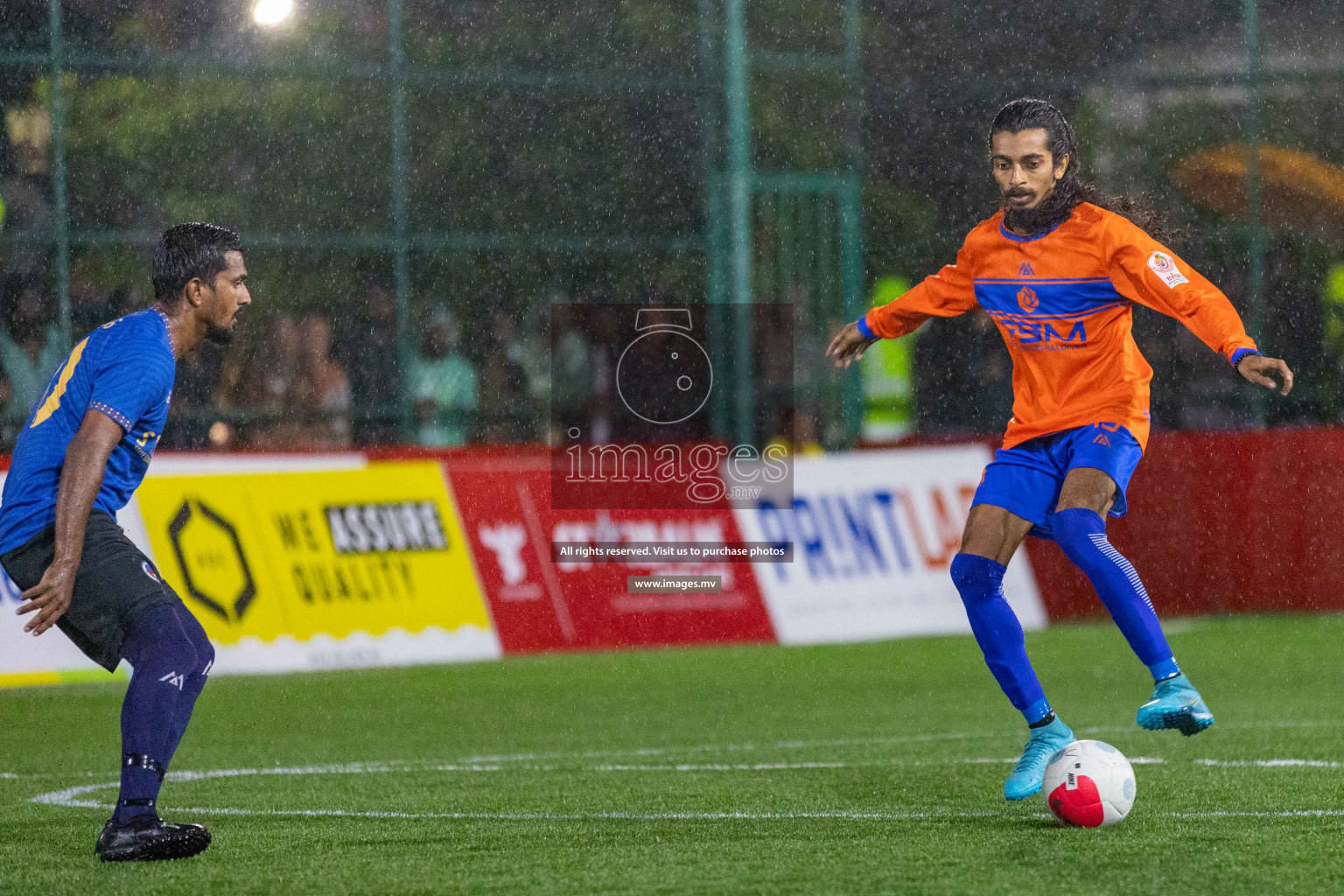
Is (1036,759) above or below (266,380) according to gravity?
below

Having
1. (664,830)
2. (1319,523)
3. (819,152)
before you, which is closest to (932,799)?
(664,830)

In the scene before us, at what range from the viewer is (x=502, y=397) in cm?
1478

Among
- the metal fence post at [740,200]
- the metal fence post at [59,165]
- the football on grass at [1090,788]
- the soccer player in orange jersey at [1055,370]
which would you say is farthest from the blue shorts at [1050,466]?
the metal fence post at [740,200]

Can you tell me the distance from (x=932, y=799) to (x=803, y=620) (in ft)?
20.7

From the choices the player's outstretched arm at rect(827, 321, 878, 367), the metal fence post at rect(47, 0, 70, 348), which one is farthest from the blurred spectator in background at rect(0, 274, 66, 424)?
the player's outstretched arm at rect(827, 321, 878, 367)

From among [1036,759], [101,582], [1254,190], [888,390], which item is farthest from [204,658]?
[1254,190]

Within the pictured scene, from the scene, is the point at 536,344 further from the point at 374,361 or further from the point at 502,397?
the point at 374,361

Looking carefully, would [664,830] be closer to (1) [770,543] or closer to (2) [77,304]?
(1) [770,543]

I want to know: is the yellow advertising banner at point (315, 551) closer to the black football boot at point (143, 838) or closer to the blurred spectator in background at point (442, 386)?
the blurred spectator in background at point (442, 386)

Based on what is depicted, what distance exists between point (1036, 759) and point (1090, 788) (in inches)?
21.8

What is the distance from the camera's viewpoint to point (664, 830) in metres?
5.70

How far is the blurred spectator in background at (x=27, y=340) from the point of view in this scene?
521 inches

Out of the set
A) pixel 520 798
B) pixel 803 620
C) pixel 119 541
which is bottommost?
pixel 803 620

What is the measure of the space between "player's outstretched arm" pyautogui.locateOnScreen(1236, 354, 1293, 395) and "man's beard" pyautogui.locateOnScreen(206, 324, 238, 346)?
2.71 meters
